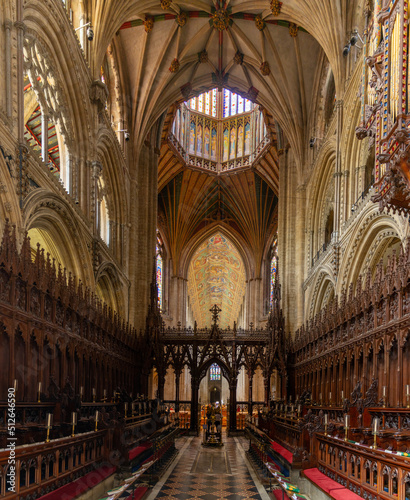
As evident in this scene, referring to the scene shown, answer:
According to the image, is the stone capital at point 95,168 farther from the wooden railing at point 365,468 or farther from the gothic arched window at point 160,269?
the gothic arched window at point 160,269

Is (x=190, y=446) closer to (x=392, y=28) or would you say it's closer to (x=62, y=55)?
(x=62, y=55)

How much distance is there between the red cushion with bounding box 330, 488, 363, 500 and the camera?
571 centimetres

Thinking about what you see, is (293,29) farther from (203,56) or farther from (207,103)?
(207,103)

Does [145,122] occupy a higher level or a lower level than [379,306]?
higher

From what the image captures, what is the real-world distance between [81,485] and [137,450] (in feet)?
13.0

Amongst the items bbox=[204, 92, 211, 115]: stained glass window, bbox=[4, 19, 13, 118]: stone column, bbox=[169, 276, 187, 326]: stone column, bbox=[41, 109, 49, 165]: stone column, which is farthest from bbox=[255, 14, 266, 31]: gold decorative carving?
bbox=[169, 276, 187, 326]: stone column

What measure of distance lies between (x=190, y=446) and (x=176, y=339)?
7037 mm

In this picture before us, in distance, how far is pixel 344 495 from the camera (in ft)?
19.2

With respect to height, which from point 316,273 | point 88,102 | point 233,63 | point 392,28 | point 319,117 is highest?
point 233,63

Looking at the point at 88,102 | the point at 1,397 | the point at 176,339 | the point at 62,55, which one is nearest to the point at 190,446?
the point at 176,339

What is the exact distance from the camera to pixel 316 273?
841 inches

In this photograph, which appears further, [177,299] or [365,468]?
[177,299]

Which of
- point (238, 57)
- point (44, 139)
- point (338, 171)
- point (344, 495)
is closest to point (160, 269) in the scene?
point (238, 57)

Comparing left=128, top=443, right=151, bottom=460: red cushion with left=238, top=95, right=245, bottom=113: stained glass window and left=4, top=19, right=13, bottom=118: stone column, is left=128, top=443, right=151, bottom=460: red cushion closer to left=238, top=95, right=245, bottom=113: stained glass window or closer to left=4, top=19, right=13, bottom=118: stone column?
left=4, top=19, right=13, bottom=118: stone column
